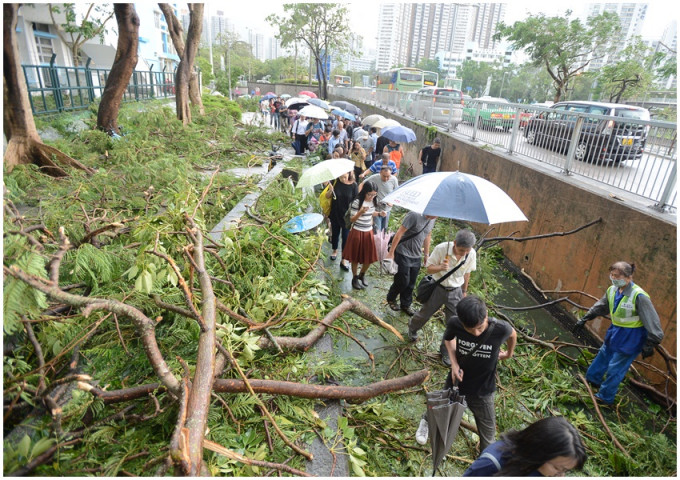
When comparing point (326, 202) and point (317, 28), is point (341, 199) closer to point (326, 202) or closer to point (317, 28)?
point (326, 202)

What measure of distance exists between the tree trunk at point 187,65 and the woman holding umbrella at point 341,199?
A: 949 centimetres

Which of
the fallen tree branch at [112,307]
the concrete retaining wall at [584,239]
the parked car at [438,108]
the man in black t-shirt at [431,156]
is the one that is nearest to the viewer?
the fallen tree branch at [112,307]

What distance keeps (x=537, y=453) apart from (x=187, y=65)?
15.4 metres

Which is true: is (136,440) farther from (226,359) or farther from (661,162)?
(661,162)

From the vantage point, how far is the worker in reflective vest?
10.8ft

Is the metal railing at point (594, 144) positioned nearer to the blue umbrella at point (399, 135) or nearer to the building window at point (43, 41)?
the blue umbrella at point (399, 135)

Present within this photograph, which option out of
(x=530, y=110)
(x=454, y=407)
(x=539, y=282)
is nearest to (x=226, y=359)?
(x=454, y=407)

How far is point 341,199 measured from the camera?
18.2 ft

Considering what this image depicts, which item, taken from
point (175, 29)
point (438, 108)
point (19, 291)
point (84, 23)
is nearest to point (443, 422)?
point (19, 291)

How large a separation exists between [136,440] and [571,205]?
A: 585 centimetres

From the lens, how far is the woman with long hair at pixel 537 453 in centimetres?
169

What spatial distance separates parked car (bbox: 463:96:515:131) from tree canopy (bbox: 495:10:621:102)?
14.3m

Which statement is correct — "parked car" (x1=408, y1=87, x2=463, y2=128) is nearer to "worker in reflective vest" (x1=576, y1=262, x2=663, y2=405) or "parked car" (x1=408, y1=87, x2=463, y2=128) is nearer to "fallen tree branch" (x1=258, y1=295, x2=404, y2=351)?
"worker in reflective vest" (x1=576, y1=262, x2=663, y2=405)

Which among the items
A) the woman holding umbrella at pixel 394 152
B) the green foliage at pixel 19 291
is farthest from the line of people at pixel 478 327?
the woman holding umbrella at pixel 394 152
